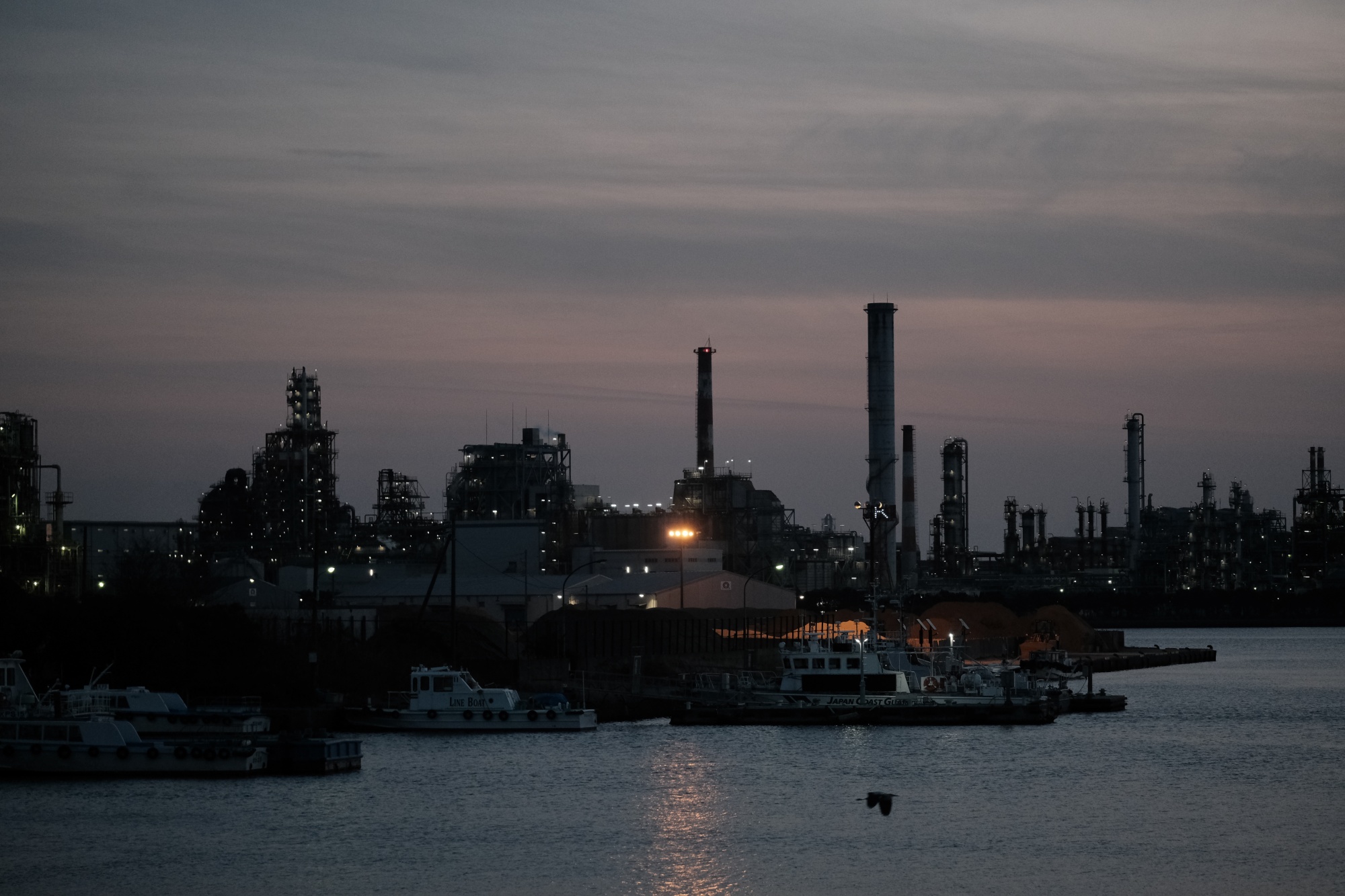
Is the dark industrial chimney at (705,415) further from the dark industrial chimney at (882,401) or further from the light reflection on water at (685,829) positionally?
the light reflection on water at (685,829)

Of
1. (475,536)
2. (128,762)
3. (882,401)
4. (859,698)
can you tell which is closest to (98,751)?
(128,762)

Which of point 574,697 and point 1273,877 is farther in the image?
point 574,697

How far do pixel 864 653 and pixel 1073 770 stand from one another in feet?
44.0

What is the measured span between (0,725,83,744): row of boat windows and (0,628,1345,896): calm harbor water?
135cm

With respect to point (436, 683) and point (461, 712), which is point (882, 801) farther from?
point (436, 683)

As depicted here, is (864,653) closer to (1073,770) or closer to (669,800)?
(1073,770)

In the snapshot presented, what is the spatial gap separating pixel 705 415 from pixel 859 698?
65.2 meters

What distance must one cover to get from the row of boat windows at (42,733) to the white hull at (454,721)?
13.5 m

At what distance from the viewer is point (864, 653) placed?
209 feet

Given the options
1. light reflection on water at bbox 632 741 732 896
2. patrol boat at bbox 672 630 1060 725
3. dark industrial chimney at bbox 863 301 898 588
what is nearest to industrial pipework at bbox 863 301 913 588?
dark industrial chimney at bbox 863 301 898 588

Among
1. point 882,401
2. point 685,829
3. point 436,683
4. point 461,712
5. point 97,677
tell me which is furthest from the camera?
point 882,401

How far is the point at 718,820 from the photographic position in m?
41.2

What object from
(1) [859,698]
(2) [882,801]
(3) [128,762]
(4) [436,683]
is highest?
(4) [436,683]

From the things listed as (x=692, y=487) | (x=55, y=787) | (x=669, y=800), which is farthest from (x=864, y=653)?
(x=692, y=487)
